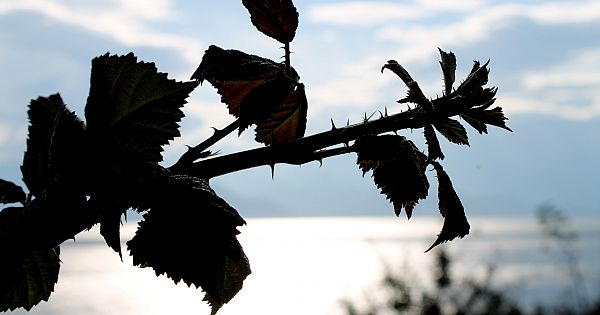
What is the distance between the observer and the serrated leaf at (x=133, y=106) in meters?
0.51

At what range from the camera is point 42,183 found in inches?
22.2

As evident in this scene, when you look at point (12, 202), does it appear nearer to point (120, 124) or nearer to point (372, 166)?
point (120, 124)

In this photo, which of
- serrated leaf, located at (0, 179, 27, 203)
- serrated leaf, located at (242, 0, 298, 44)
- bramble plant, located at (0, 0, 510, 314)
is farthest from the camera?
serrated leaf, located at (242, 0, 298, 44)

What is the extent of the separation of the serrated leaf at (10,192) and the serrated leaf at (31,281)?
0.05 metres

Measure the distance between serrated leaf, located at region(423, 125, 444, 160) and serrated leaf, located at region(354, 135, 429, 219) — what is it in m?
0.01

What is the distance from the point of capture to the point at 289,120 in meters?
0.60

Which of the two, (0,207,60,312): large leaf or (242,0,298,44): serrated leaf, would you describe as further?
(242,0,298,44): serrated leaf

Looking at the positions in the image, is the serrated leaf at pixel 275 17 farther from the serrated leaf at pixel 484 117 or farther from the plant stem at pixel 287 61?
the serrated leaf at pixel 484 117

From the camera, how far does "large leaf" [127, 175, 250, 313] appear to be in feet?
1.56

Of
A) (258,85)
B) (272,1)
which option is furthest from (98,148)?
(272,1)

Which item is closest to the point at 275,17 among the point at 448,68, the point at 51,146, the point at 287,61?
the point at 287,61

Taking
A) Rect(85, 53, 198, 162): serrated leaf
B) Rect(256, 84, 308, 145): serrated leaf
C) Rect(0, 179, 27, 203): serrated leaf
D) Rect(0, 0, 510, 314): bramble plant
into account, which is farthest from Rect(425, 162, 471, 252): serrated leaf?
Rect(0, 179, 27, 203): serrated leaf

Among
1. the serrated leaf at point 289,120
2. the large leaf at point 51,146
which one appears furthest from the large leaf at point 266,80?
the large leaf at point 51,146

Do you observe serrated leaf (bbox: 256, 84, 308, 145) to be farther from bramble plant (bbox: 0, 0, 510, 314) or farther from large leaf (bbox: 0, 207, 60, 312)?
large leaf (bbox: 0, 207, 60, 312)
